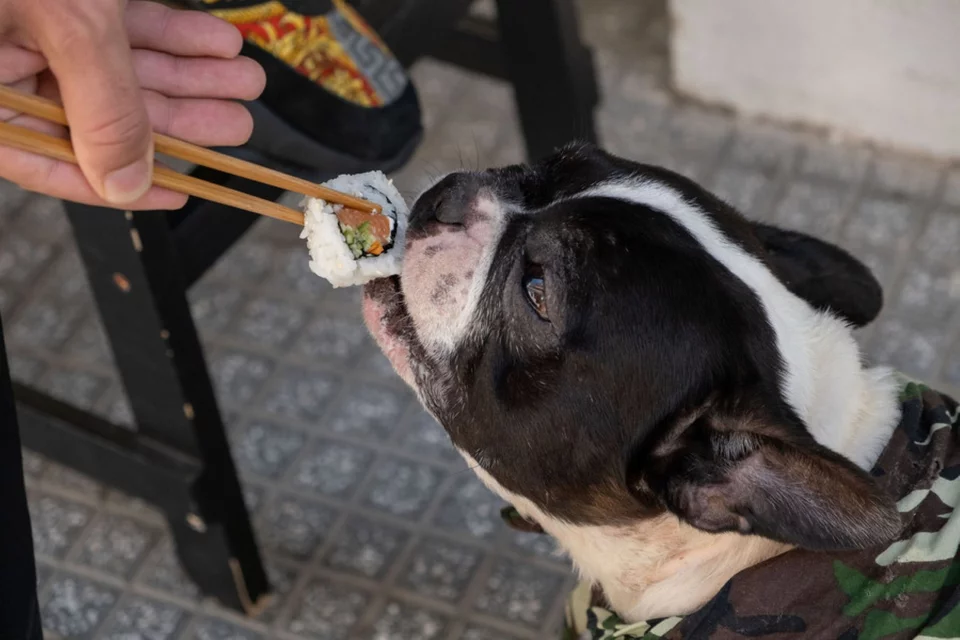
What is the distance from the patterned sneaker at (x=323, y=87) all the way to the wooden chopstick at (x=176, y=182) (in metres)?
0.46

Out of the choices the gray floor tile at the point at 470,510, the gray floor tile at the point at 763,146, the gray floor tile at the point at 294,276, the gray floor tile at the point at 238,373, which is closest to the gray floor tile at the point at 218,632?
the gray floor tile at the point at 470,510

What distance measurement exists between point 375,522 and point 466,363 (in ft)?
3.27

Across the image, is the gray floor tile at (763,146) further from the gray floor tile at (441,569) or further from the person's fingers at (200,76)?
the person's fingers at (200,76)

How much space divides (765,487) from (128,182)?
33.4 inches

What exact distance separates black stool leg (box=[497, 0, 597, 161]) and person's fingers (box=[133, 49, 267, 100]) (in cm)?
87

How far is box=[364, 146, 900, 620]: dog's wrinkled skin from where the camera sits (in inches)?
59.9

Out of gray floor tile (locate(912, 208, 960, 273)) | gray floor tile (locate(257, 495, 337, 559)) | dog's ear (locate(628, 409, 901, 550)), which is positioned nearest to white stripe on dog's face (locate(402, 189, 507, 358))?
dog's ear (locate(628, 409, 901, 550))

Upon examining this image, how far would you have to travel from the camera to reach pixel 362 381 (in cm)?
280

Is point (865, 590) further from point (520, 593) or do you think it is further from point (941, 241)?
point (941, 241)

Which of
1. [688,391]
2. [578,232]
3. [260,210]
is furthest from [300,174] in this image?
[688,391]

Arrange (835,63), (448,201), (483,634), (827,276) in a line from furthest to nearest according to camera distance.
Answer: (835,63)
(483,634)
(827,276)
(448,201)

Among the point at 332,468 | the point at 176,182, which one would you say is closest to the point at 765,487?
the point at 176,182

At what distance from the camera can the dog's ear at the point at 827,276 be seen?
1.83 meters

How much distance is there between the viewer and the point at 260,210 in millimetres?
1555
